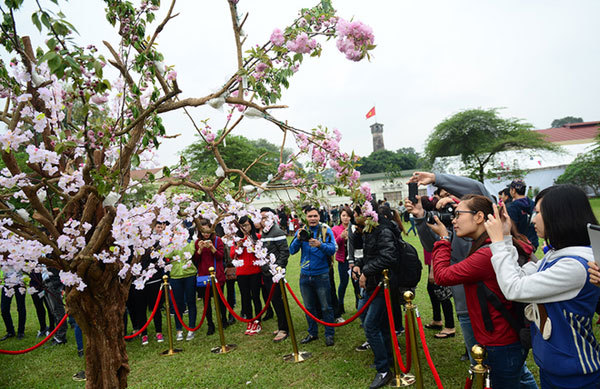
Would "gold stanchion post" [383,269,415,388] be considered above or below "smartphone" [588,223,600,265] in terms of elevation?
below

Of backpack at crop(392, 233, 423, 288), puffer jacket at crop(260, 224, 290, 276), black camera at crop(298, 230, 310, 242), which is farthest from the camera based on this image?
puffer jacket at crop(260, 224, 290, 276)

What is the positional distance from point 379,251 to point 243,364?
262cm

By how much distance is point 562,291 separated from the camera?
194 centimetres

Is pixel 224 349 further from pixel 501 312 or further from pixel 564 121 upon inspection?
pixel 564 121

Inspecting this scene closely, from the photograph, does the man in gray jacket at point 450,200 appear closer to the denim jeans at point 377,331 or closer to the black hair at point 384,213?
the black hair at point 384,213

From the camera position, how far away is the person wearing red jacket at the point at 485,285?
2.48 meters

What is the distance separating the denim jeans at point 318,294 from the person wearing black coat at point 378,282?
3.95 feet

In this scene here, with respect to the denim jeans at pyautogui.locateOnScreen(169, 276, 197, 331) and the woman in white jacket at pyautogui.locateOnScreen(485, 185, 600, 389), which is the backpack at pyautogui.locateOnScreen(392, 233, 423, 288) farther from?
the denim jeans at pyautogui.locateOnScreen(169, 276, 197, 331)

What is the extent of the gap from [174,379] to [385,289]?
318 centimetres

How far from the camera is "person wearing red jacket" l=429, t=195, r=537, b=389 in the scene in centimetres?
248

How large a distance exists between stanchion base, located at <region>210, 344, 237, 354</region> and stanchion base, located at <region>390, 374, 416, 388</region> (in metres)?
2.75

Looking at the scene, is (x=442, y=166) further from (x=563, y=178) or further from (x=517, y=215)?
(x=517, y=215)

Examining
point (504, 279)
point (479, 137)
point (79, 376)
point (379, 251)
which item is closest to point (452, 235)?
point (379, 251)

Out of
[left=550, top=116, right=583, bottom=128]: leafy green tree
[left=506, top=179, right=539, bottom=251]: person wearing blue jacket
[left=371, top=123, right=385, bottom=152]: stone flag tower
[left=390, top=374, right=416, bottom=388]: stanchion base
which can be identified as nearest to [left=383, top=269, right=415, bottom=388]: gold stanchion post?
[left=390, top=374, right=416, bottom=388]: stanchion base
